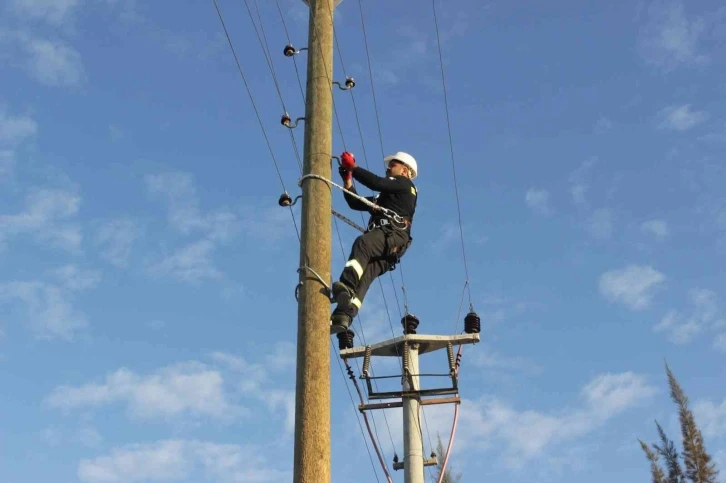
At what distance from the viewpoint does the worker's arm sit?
21.3 ft

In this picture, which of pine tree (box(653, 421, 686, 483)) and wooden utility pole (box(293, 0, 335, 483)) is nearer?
wooden utility pole (box(293, 0, 335, 483))

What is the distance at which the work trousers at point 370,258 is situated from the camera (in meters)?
5.92

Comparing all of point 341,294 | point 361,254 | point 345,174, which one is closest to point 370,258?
point 361,254

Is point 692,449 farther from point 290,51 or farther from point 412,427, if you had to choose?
point 290,51

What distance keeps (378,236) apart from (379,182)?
1.51ft

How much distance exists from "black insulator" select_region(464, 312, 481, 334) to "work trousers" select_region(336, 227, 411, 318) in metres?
5.58

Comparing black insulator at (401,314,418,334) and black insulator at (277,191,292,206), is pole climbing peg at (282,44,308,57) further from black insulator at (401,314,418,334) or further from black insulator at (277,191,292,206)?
black insulator at (401,314,418,334)

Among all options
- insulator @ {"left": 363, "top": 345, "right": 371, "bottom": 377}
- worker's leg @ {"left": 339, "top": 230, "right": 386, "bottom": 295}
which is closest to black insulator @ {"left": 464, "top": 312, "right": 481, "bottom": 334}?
insulator @ {"left": 363, "top": 345, "right": 371, "bottom": 377}

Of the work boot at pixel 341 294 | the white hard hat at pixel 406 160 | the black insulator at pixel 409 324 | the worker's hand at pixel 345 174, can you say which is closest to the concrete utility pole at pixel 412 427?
the black insulator at pixel 409 324

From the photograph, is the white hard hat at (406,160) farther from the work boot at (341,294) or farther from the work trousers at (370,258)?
the work boot at (341,294)

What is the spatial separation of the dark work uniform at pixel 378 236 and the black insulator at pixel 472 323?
533 centimetres

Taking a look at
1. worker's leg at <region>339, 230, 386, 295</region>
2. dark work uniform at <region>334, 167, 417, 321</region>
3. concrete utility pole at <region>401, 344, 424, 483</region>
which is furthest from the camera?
concrete utility pole at <region>401, 344, 424, 483</region>

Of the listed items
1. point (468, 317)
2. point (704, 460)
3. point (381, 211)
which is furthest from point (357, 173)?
point (704, 460)

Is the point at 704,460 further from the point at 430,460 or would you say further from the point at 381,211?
the point at 381,211
